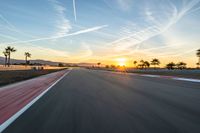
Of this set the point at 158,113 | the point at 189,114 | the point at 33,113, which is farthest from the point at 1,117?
the point at 189,114

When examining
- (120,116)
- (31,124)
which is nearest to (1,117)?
(31,124)

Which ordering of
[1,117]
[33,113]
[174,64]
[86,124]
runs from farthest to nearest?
[174,64]
[33,113]
[1,117]
[86,124]

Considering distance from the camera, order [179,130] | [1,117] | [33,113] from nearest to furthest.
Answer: [179,130], [1,117], [33,113]

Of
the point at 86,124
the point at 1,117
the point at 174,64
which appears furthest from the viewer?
the point at 174,64

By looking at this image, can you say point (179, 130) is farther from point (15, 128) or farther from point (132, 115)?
point (15, 128)

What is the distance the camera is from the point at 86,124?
4.82 metres

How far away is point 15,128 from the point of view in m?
4.57

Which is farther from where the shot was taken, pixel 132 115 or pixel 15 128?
pixel 132 115

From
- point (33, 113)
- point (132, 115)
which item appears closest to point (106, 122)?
point (132, 115)

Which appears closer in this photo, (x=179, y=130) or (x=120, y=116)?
(x=179, y=130)

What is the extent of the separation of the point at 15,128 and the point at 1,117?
1368 millimetres

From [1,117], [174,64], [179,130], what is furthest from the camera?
[174,64]

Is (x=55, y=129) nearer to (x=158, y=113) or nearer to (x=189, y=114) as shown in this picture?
(x=158, y=113)

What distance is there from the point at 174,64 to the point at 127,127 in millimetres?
196032
